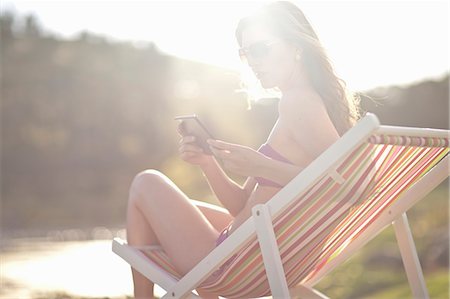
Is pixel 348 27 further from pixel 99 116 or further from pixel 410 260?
pixel 99 116

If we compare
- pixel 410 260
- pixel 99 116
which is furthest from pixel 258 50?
pixel 99 116

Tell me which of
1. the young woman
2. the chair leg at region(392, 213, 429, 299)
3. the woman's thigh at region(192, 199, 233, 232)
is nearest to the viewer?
the young woman

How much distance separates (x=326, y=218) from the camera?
2.66 m

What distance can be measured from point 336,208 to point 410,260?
0.68 meters

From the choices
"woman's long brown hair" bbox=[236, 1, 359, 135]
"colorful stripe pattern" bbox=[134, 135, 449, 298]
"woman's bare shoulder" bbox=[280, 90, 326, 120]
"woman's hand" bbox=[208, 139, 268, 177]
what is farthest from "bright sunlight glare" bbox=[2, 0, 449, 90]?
"woman's hand" bbox=[208, 139, 268, 177]

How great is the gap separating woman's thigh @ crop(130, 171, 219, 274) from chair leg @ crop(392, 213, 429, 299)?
2.78 feet

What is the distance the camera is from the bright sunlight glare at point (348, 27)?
3402mm

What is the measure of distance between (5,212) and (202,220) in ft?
60.1

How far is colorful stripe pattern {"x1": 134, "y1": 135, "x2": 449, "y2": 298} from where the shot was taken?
2.48 meters

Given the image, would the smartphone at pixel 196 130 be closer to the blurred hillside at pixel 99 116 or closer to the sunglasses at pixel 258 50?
the sunglasses at pixel 258 50

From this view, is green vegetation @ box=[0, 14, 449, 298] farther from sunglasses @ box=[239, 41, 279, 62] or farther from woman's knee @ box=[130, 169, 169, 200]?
sunglasses @ box=[239, 41, 279, 62]

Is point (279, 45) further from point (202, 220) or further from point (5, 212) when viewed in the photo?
point (5, 212)

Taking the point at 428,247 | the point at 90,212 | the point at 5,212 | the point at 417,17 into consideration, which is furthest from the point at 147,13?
the point at 428,247

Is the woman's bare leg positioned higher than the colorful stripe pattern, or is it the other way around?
the woman's bare leg
